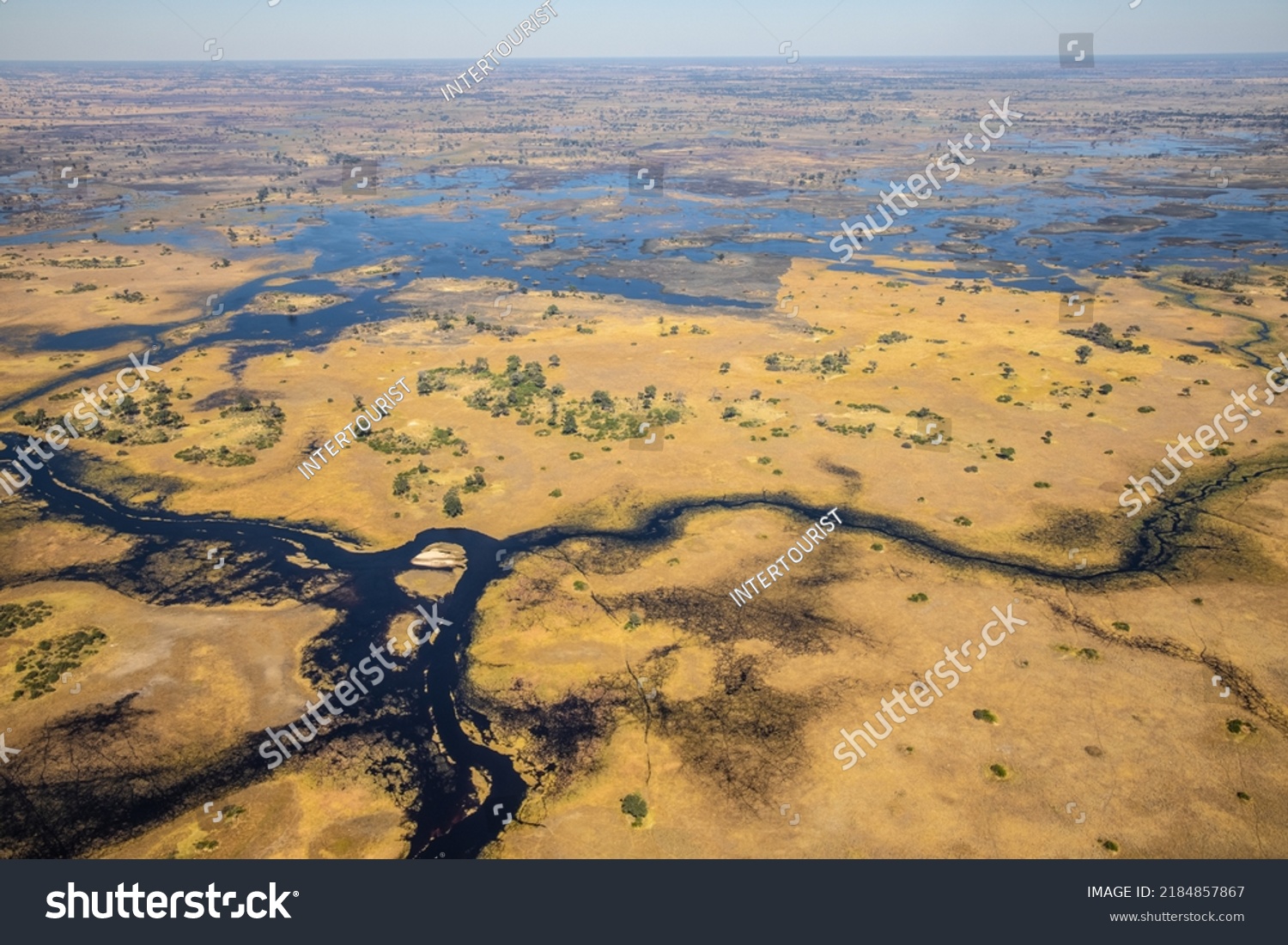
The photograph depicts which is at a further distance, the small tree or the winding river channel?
the winding river channel

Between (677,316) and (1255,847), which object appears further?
(677,316)

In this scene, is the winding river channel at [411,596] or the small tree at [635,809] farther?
the winding river channel at [411,596]

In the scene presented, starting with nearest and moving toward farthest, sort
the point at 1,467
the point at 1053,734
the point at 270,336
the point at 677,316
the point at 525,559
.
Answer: the point at 1053,734 → the point at 525,559 → the point at 1,467 → the point at 270,336 → the point at 677,316

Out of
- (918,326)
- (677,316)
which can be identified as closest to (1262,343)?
(918,326)

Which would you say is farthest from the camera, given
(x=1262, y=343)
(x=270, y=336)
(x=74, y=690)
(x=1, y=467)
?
(x=270, y=336)

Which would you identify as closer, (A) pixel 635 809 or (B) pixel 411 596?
(A) pixel 635 809

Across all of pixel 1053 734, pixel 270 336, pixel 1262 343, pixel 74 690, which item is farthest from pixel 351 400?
pixel 1262 343

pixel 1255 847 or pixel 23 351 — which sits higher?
pixel 23 351

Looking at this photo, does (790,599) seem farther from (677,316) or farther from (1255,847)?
(677,316)

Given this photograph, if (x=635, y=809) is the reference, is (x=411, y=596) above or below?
above
